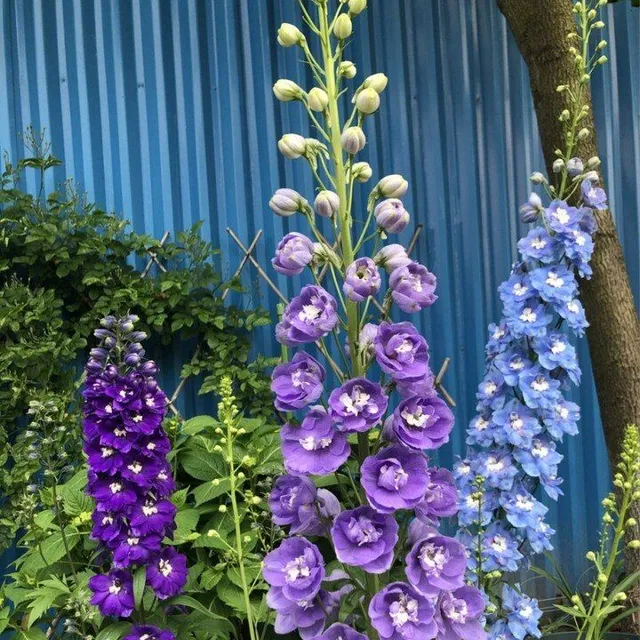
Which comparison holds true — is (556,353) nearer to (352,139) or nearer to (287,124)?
(352,139)

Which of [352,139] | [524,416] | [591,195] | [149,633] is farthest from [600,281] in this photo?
[149,633]

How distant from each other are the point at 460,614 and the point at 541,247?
3.60ft

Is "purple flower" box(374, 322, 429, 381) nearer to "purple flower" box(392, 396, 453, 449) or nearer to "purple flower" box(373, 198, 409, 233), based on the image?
"purple flower" box(392, 396, 453, 449)

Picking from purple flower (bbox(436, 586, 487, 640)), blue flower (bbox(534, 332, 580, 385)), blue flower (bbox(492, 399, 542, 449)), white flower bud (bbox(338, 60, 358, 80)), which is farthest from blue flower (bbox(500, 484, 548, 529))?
white flower bud (bbox(338, 60, 358, 80))

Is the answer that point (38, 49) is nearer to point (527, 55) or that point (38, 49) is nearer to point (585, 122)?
point (527, 55)

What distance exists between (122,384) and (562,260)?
133cm

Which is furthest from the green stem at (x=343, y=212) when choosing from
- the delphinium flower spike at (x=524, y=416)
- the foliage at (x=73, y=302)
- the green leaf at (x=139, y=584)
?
the foliage at (x=73, y=302)

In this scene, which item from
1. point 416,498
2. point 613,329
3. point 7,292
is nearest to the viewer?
point 416,498

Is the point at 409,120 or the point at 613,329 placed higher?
the point at 409,120

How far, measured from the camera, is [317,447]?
1334mm

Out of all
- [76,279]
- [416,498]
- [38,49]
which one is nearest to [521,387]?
[416,498]

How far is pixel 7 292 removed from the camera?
2.98 m

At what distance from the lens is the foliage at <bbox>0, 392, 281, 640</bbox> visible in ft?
6.60

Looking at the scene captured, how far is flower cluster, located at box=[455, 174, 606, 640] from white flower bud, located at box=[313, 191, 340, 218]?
0.80 meters
